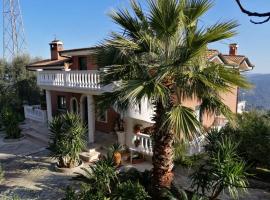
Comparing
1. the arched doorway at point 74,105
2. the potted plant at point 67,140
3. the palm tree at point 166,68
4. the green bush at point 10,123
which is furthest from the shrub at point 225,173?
the green bush at point 10,123

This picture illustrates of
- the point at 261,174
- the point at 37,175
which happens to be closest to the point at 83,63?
the point at 37,175

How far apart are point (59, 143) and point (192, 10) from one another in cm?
943

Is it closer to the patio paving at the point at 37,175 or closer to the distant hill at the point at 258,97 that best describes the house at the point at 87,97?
the patio paving at the point at 37,175

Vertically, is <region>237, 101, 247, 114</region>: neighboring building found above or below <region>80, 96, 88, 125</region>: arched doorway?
below

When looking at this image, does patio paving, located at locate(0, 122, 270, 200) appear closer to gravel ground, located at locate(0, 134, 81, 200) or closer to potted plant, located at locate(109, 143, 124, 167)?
gravel ground, located at locate(0, 134, 81, 200)

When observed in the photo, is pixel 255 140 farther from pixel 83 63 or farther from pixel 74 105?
pixel 83 63

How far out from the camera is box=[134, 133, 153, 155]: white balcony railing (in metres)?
14.9

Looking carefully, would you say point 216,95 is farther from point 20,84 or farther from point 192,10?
point 20,84

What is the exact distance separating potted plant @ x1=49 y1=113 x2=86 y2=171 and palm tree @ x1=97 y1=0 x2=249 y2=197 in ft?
15.8

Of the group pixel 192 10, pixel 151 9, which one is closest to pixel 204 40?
pixel 192 10

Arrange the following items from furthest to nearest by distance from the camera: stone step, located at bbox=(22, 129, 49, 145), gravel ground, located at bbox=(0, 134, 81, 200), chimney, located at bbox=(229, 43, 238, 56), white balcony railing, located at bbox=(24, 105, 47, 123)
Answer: chimney, located at bbox=(229, 43, 238, 56) < white balcony railing, located at bbox=(24, 105, 47, 123) < stone step, located at bbox=(22, 129, 49, 145) < gravel ground, located at bbox=(0, 134, 81, 200)

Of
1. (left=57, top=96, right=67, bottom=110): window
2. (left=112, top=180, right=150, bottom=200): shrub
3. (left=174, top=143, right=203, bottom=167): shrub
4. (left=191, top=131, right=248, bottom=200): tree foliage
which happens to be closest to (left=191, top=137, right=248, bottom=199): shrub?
(left=191, top=131, right=248, bottom=200): tree foliage

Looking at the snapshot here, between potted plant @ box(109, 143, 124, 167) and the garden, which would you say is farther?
potted plant @ box(109, 143, 124, 167)

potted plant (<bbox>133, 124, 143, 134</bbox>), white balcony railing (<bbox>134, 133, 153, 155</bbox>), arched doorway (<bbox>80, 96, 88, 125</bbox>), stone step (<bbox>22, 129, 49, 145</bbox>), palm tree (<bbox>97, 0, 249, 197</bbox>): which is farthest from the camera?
arched doorway (<bbox>80, 96, 88, 125</bbox>)
